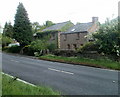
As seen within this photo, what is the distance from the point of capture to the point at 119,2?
14812 millimetres

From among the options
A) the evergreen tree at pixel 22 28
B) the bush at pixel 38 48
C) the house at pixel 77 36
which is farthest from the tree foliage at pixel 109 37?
the evergreen tree at pixel 22 28

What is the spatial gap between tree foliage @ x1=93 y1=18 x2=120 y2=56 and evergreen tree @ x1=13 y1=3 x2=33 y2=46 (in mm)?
23223

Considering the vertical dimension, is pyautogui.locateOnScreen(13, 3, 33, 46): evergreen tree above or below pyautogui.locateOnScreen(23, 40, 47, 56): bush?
above

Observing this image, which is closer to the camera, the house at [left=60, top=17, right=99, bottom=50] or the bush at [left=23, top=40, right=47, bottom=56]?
the bush at [left=23, top=40, right=47, bottom=56]

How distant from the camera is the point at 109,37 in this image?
15.3 metres

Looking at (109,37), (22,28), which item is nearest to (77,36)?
(22,28)

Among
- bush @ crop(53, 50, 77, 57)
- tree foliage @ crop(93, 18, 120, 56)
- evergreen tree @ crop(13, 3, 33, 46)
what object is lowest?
bush @ crop(53, 50, 77, 57)

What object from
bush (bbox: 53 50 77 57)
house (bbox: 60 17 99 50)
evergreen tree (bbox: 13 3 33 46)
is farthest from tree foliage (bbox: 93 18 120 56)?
evergreen tree (bbox: 13 3 33 46)

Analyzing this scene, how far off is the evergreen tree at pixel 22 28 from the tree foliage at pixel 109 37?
23.2 metres

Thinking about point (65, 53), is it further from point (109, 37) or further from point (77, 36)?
point (77, 36)

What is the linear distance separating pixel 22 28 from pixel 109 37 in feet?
83.6

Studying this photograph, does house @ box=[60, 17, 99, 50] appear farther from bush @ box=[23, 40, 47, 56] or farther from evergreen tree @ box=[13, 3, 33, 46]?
bush @ box=[23, 40, 47, 56]

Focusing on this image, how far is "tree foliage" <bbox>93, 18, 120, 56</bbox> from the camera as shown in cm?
1487

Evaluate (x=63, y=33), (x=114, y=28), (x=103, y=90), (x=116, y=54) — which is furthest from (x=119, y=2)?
(x=63, y=33)
